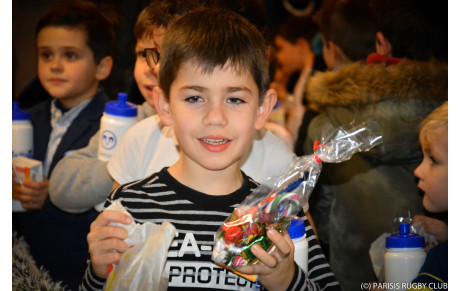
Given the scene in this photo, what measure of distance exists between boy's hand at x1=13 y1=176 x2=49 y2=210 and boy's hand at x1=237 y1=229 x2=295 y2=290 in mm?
1478

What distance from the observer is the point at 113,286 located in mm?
1518

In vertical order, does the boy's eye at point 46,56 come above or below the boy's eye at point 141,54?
below

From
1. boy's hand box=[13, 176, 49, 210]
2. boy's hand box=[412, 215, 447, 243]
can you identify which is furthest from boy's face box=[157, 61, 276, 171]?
boy's hand box=[13, 176, 49, 210]

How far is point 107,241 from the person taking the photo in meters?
1.55

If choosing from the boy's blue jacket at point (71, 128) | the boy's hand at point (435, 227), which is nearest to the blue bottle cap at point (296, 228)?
the boy's hand at point (435, 227)

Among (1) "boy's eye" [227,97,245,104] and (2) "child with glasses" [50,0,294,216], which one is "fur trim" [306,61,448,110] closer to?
(2) "child with glasses" [50,0,294,216]

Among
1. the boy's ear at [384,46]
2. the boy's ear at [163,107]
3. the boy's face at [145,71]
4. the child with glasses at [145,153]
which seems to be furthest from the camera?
the boy's ear at [384,46]

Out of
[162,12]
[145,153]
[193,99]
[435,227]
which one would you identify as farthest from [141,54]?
[435,227]

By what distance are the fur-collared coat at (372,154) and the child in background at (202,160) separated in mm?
768

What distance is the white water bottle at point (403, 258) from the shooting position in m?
A: 1.87

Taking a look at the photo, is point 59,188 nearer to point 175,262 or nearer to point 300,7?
point 175,262

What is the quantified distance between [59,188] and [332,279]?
127cm

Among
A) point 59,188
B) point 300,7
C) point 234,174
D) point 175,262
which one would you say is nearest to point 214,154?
point 234,174

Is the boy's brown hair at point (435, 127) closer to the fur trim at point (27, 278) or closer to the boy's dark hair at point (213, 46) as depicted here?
the boy's dark hair at point (213, 46)
